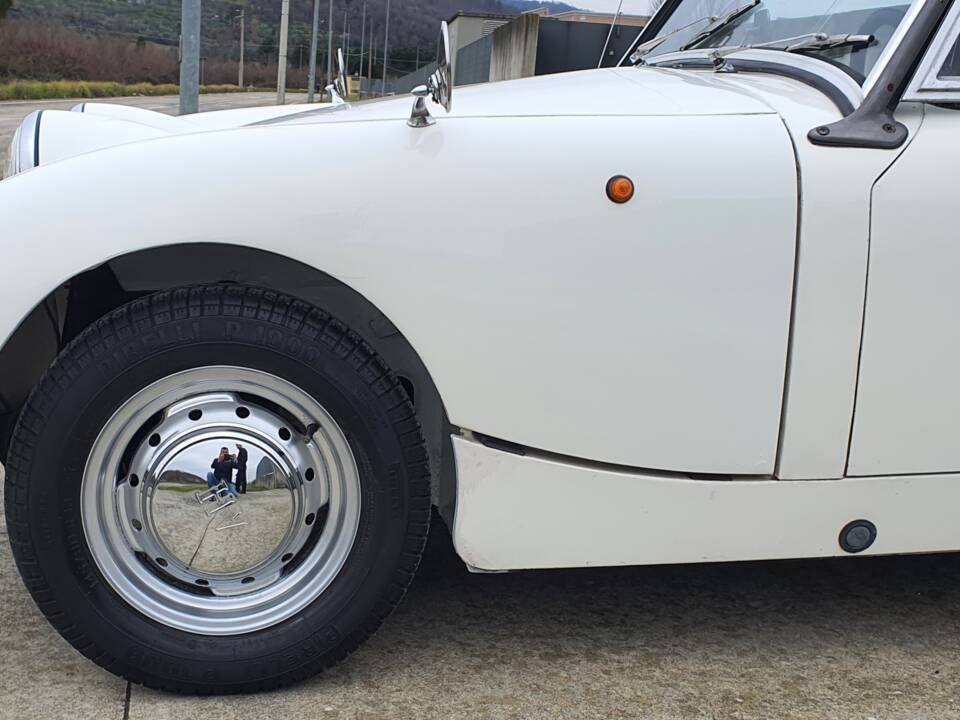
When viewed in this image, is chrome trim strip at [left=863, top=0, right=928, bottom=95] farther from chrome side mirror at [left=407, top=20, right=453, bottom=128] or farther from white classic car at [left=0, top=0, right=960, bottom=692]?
chrome side mirror at [left=407, top=20, right=453, bottom=128]

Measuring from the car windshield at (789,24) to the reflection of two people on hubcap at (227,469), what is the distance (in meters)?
1.51

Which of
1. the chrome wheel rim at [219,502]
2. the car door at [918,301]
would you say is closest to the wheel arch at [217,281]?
the chrome wheel rim at [219,502]

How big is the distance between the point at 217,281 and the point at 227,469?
0.40m

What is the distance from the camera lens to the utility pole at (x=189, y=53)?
7871mm

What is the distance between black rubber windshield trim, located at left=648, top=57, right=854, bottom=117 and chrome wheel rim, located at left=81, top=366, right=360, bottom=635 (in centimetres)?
123

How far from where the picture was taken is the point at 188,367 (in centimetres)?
199

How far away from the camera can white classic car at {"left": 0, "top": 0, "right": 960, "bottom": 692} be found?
1965 mm

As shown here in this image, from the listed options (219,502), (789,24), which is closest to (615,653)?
(219,502)

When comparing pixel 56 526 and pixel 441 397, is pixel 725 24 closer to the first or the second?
pixel 441 397

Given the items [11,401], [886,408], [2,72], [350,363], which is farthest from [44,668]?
[2,72]

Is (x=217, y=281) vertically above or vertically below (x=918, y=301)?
below

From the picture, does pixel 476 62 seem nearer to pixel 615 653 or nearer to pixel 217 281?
pixel 217 281

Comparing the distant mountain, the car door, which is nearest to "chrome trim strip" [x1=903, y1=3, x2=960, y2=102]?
the car door

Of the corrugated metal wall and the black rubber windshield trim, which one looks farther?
the corrugated metal wall
